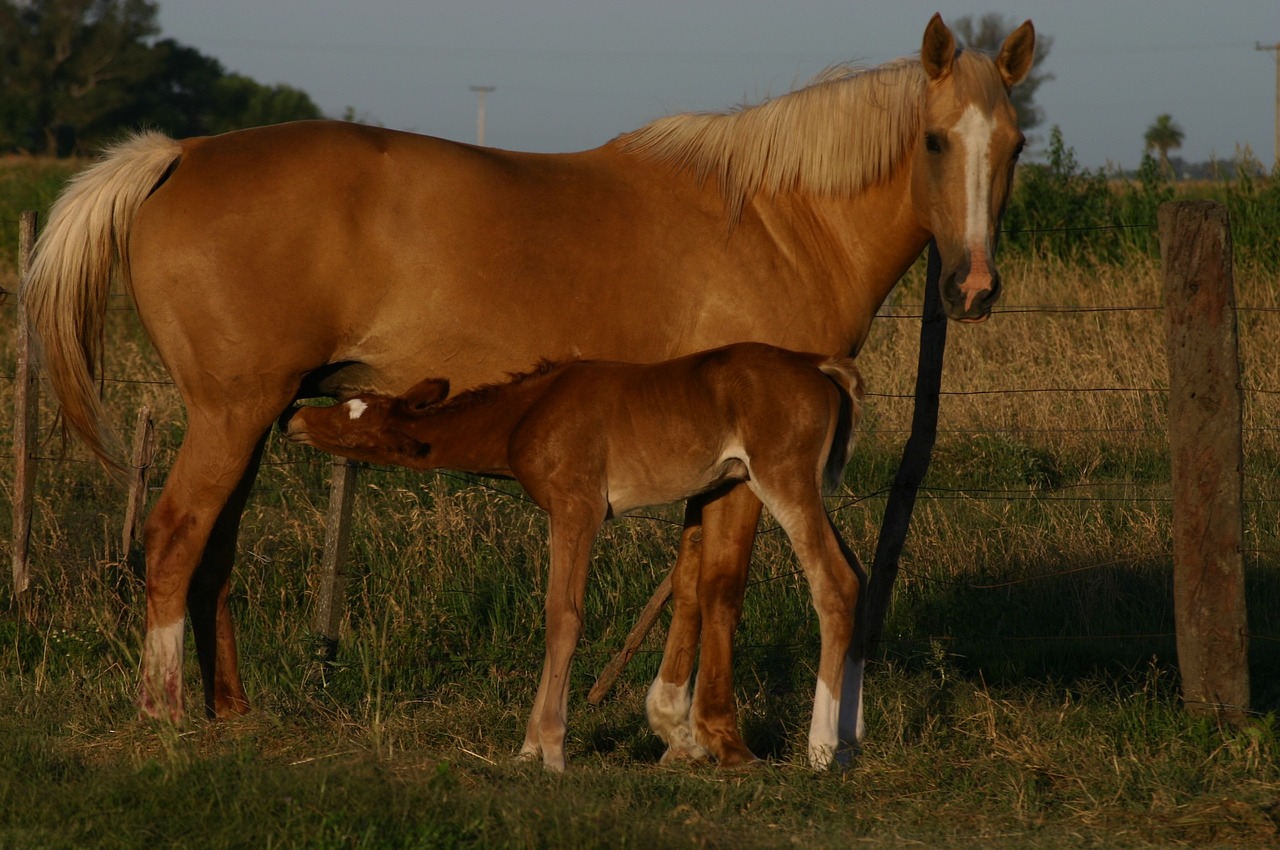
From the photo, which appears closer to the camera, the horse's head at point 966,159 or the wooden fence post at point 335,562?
the horse's head at point 966,159

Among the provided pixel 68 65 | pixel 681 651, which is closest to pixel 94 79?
pixel 68 65

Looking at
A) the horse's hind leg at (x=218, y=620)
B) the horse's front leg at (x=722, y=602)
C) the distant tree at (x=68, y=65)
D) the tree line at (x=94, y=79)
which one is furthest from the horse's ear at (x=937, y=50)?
the distant tree at (x=68, y=65)

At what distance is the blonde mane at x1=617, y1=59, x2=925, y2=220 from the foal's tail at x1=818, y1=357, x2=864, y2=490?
75 cm

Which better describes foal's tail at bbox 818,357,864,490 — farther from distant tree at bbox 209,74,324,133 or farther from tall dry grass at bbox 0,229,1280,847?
distant tree at bbox 209,74,324,133

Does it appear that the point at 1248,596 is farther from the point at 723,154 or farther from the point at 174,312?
the point at 174,312

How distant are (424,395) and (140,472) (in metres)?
2.53

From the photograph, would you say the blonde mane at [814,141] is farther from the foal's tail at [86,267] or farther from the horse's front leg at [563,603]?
the foal's tail at [86,267]

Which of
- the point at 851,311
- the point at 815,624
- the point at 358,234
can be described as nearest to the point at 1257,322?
the point at 815,624

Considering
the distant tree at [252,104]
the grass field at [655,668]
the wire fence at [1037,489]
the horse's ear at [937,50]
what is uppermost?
the distant tree at [252,104]

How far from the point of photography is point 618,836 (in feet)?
11.1

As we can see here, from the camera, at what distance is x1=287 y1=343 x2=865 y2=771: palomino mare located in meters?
4.32

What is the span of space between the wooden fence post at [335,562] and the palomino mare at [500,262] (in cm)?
84

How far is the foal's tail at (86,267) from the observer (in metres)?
4.52

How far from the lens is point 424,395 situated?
446cm
